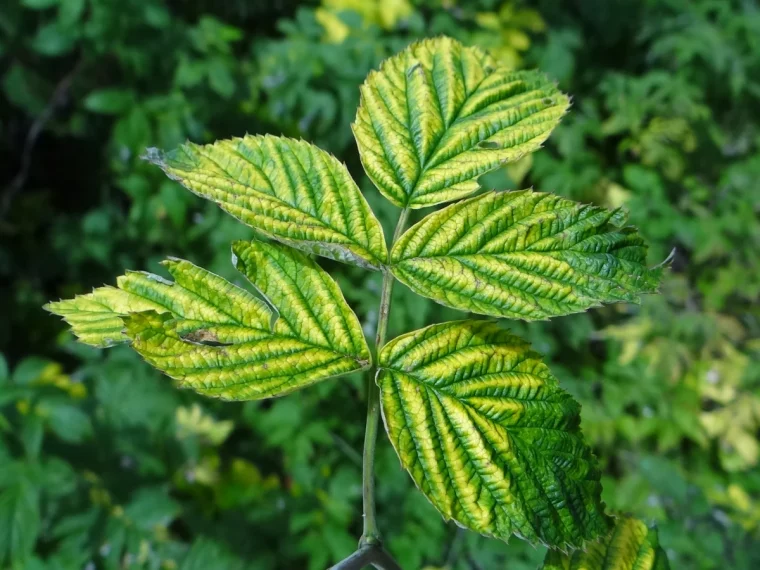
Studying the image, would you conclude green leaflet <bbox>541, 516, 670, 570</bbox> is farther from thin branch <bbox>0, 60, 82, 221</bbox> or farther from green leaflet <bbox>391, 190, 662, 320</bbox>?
thin branch <bbox>0, 60, 82, 221</bbox>

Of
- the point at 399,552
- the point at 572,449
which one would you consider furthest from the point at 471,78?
the point at 399,552

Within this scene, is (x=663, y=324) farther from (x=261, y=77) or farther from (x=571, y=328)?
(x=261, y=77)

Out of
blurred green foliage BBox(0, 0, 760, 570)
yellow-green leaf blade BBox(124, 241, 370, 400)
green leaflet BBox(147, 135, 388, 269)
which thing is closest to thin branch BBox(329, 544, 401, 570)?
yellow-green leaf blade BBox(124, 241, 370, 400)

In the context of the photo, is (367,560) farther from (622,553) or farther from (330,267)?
(330,267)

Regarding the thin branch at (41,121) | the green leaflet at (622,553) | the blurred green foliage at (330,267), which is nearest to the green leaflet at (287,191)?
the green leaflet at (622,553)

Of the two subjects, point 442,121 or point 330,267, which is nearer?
point 442,121

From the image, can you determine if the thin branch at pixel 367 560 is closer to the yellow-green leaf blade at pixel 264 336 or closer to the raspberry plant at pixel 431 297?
the raspberry plant at pixel 431 297

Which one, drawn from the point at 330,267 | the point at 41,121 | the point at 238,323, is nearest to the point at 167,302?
the point at 238,323

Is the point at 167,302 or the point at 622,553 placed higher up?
the point at 167,302
